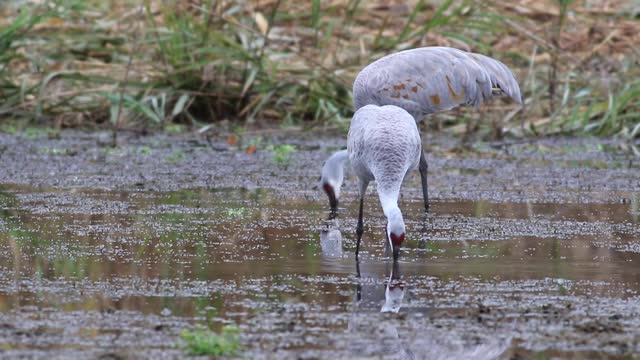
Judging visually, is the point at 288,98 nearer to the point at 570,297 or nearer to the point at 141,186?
the point at 141,186

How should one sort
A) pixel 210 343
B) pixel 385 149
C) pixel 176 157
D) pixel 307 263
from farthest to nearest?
pixel 176 157, pixel 385 149, pixel 307 263, pixel 210 343

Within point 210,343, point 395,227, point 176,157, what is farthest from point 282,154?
point 210,343

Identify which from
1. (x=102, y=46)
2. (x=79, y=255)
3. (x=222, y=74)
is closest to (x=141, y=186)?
(x=79, y=255)

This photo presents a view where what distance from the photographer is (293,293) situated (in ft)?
15.9

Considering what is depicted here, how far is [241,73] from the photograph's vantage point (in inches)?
457

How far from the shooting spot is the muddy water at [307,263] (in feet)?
13.4

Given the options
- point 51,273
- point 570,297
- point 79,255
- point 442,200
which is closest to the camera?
point 570,297

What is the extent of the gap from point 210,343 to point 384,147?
94.4 inches

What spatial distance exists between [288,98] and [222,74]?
2.36 ft

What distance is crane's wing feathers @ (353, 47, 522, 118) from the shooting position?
790 centimetres

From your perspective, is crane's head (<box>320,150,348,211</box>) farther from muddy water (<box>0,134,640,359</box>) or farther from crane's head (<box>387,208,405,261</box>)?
crane's head (<box>387,208,405,261</box>)

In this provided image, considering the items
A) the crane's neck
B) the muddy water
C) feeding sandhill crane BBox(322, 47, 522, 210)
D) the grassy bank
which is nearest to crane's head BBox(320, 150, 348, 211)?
the muddy water

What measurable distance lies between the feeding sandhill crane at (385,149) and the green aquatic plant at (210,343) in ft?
5.71

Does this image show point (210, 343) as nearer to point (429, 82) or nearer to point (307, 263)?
point (307, 263)
